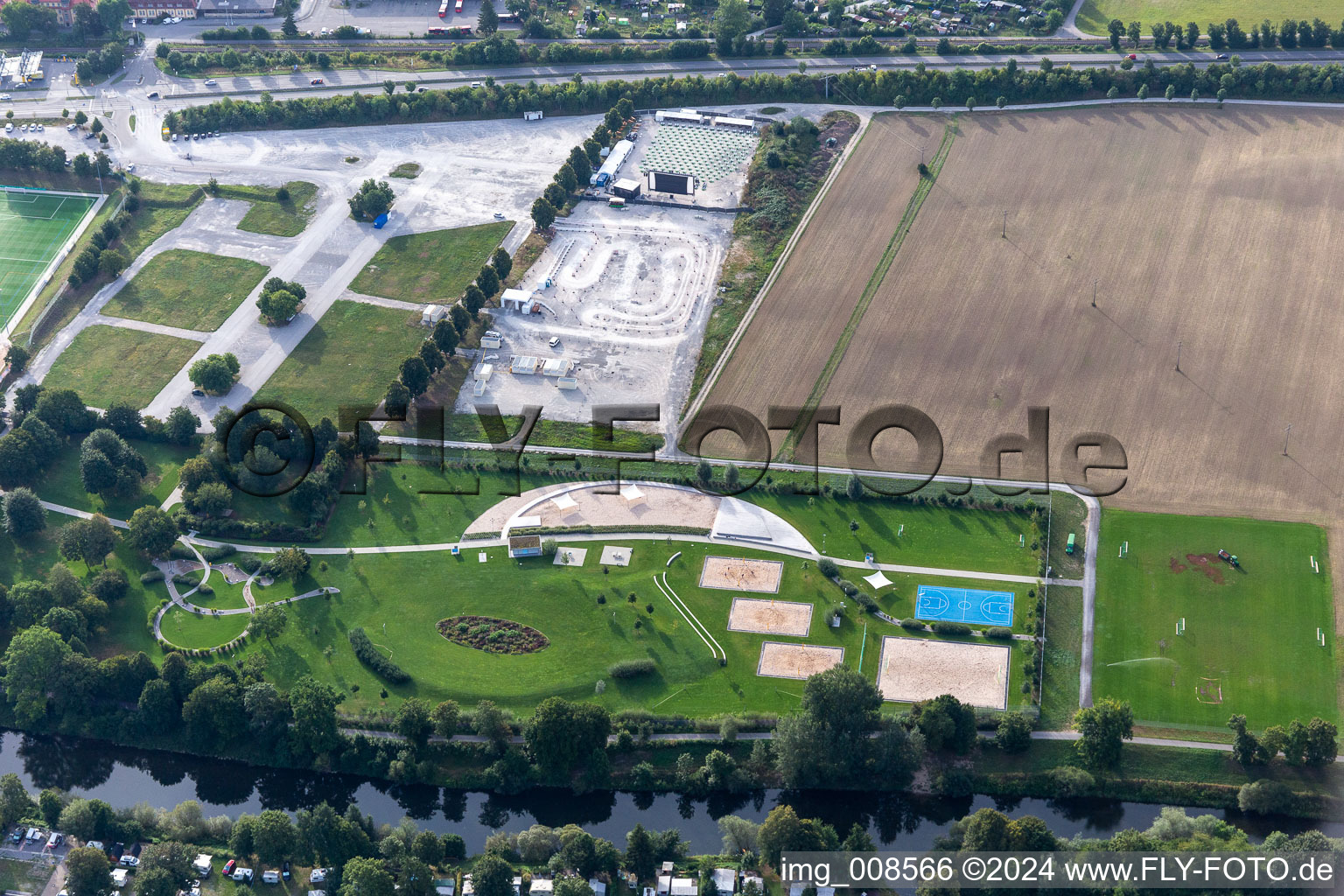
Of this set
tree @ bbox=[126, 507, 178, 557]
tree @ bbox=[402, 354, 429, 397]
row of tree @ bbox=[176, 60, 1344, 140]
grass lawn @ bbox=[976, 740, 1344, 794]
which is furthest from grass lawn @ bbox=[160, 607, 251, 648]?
row of tree @ bbox=[176, 60, 1344, 140]

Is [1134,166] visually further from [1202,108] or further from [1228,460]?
[1228,460]

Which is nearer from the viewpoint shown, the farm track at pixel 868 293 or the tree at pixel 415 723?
the tree at pixel 415 723

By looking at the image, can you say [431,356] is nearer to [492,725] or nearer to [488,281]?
[488,281]

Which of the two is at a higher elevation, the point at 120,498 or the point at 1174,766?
the point at 120,498

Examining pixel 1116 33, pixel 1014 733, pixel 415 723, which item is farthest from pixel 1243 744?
pixel 1116 33

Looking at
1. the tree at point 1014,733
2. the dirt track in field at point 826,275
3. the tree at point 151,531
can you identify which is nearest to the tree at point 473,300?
the dirt track in field at point 826,275

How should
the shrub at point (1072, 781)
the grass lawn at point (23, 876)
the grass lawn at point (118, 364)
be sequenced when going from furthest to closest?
the grass lawn at point (118, 364), the shrub at point (1072, 781), the grass lawn at point (23, 876)

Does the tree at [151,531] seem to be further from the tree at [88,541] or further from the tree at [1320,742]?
the tree at [1320,742]

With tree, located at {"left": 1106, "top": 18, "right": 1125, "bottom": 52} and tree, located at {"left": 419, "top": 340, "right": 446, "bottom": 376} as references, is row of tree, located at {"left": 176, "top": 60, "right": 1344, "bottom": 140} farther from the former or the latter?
tree, located at {"left": 419, "top": 340, "right": 446, "bottom": 376}

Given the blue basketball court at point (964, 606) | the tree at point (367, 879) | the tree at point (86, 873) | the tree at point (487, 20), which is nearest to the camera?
the tree at point (367, 879)
